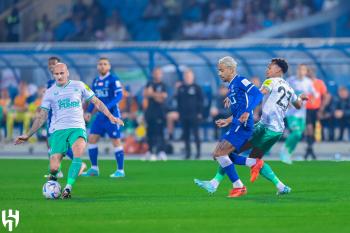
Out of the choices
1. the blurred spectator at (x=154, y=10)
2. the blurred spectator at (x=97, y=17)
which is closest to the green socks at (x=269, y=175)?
the blurred spectator at (x=154, y=10)

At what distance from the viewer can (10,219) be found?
14828mm

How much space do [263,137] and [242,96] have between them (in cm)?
110

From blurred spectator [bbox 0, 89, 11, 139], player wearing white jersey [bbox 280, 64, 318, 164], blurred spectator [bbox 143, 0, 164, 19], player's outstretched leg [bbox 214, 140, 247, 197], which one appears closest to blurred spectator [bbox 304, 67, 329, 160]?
player wearing white jersey [bbox 280, 64, 318, 164]

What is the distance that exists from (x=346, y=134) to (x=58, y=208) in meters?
21.5

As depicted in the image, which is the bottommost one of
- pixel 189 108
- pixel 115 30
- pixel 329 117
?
pixel 329 117

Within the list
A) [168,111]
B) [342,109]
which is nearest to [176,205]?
[168,111]

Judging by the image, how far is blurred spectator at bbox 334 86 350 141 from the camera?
3316 cm

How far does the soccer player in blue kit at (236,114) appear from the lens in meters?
17.9

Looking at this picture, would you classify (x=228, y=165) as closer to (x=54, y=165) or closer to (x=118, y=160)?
(x=54, y=165)

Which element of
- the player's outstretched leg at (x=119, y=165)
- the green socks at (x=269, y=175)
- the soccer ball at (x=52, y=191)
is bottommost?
the player's outstretched leg at (x=119, y=165)

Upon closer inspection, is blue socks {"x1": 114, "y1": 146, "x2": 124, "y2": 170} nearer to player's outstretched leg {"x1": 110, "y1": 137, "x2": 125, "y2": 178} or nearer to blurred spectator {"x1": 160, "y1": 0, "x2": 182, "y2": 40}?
player's outstretched leg {"x1": 110, "y1": 137, "x2": 125, "y2": 178}

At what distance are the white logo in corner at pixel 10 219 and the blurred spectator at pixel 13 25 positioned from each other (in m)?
28.4

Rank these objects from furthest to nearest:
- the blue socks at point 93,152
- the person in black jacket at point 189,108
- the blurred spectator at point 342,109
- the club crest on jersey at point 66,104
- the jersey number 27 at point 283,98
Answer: the blurred spectator at point 342,109 < the person in black jacket at point 189,108 < the blue socks at point 93,152 < the jersey number 27 at point 283,98 < the club crest on jersey at point 66,104

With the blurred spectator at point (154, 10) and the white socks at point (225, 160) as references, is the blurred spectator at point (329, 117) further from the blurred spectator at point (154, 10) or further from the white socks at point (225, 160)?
the white socks at point (225, 160)
